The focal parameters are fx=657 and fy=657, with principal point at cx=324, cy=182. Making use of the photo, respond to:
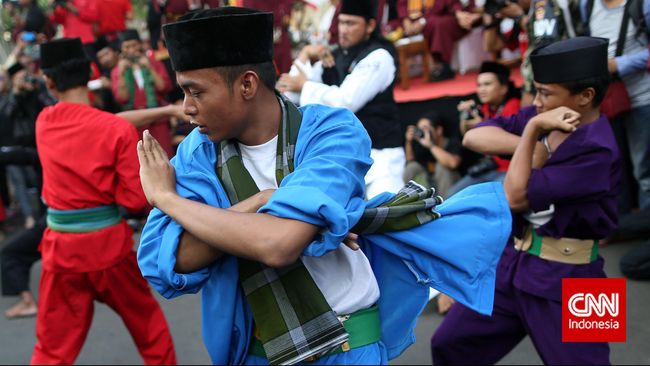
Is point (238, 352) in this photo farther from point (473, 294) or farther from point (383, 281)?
point (473, 294)

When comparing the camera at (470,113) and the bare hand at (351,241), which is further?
the camera at (470,113)

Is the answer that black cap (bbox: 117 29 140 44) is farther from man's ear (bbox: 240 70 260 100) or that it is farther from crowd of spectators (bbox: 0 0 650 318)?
man's ear (bbox: 240 70 260 100)

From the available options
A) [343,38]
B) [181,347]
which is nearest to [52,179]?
[181,347]

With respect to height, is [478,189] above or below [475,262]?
above

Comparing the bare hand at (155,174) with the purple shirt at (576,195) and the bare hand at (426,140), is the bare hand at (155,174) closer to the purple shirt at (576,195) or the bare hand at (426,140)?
the purple shirt at (576,195)

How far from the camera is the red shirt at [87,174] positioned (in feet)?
10.4

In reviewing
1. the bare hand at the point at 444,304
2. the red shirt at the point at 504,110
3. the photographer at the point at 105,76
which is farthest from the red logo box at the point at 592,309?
the photographer at the point at 105,76

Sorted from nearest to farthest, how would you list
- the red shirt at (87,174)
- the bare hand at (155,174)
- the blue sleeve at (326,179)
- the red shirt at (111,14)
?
the blue sleeve at (326,179), the bare hand at (155,174), the red shirt at (87,174), the red shirt at (111,14)

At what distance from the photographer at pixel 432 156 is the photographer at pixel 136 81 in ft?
8.89

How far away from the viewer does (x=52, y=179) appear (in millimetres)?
3281

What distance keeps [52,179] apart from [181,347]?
1428 mm

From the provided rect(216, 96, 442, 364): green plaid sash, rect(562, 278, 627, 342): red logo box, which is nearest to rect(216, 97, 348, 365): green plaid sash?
rect(216, 96, 442, 364): green plaid sash

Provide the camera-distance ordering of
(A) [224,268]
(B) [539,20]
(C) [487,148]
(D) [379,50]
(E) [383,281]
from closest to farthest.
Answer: (A) [224,268]
(E) [383,281]
(C) [487,148]
(D) [379,50]
(B) [539,20]

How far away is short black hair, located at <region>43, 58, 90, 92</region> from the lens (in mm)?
3289
